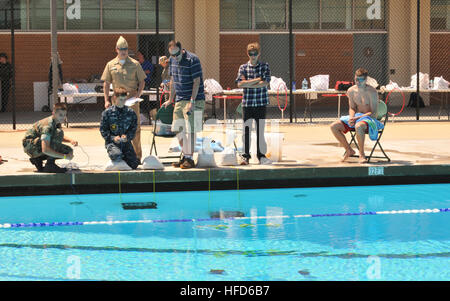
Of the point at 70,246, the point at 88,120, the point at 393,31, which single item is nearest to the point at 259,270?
the point at 70,246

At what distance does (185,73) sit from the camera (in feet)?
35.9

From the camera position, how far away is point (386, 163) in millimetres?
11477

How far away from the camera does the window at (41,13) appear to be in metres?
22.9

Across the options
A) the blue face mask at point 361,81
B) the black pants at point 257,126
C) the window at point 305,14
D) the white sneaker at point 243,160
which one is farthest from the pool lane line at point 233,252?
the window at point 305,14

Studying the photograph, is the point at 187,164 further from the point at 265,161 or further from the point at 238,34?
the point at 238,34

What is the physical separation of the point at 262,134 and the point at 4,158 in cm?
367

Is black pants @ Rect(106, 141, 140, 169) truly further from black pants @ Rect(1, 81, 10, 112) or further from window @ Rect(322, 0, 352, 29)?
window @ Rect(322, 0, 352, 29)

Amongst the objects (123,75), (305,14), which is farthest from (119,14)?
(123,75)

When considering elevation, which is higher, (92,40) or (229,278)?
(92,40)

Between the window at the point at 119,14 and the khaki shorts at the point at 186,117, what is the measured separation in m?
12.9

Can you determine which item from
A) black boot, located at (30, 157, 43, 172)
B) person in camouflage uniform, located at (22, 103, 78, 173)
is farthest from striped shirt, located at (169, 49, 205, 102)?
black boot, located at (30, 157, 43, 172)

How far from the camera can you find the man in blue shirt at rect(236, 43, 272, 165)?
11.4 metres

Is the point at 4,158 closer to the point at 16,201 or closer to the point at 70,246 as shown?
the point at 16,201

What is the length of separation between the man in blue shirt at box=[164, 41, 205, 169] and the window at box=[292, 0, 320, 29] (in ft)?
46.0
